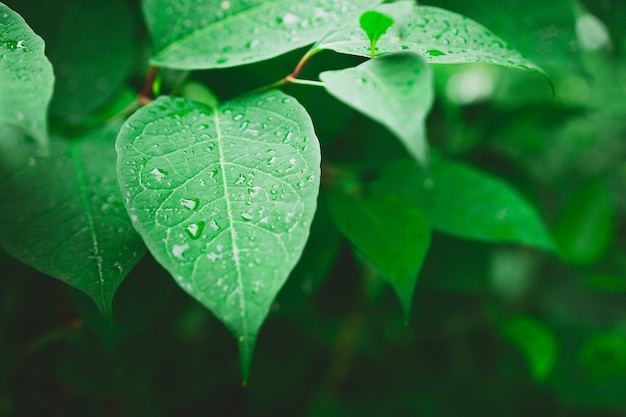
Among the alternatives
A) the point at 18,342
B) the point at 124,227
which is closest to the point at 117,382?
the point at 18,342

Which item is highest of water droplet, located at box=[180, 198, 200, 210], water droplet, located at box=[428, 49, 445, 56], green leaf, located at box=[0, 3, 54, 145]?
green leaf, located at box=[0, 3, 54, 145]

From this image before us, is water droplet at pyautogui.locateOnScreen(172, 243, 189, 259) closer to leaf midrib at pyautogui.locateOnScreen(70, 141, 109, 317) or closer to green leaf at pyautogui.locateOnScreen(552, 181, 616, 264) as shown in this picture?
leaf midrib at pyautogui.locateOnScreen(70, 141, 109, 317)

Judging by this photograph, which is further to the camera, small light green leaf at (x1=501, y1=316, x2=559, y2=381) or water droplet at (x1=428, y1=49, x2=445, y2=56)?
small light green leaf at (x1=501, y1=316, x2=559, y2=381)

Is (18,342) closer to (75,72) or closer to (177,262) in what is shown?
(75,72)

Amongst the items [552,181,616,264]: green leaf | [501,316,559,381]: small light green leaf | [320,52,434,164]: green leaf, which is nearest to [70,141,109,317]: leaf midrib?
[320,52,434,164]: green leaf

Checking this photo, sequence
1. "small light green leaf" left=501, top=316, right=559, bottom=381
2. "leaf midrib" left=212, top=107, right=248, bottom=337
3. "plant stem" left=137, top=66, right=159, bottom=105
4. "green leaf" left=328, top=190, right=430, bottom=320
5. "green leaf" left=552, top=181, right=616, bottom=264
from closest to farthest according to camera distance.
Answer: "leaf midrib" left=212, top=107, right=248, bottom=337 → "green leaf" left=328, top=190, right=430, bottom=320 → "plant stem" left=137, top=66, right=159, bottom=105 → "small light green leaf" left=501, top=316, right=559, bottom=381 → "green leaf" left=552, top=181, right=616, bottom=264

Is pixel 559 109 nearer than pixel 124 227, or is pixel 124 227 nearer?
pixel 124 227

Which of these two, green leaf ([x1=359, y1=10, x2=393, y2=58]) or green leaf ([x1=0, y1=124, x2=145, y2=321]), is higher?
green leaf ([x1=359, y1=10, x2=393, y2=58])
